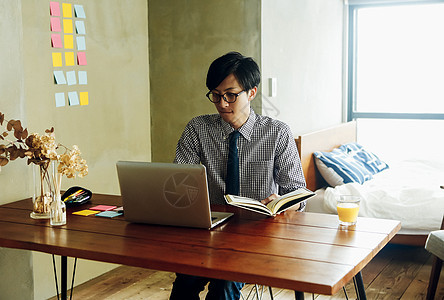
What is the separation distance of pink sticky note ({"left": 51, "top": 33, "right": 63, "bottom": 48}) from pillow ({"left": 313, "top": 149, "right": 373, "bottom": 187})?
6.36 ft

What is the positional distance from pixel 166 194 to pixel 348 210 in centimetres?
62

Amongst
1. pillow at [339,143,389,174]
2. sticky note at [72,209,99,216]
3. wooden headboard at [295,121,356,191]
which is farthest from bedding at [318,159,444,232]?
sticky note at [72,209,99,216]

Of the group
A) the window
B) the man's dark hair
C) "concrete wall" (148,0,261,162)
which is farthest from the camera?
the window

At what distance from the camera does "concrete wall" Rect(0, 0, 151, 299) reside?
8.00 ft

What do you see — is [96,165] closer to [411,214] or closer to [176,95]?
[176,95]

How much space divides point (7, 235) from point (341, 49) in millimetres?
4117

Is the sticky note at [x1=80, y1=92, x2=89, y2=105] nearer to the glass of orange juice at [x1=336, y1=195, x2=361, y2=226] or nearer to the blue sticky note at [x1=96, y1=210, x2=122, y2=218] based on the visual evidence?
the blue sticky note at [x1=96, y1=210, x2=122, y2=218]

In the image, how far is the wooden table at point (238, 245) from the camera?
58.2 inches

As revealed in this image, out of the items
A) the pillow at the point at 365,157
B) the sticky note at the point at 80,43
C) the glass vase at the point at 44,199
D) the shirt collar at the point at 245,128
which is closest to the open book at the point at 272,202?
the shirt collar at the point at 245,128

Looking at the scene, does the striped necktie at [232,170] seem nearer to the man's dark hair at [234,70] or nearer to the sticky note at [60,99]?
the man's dark hair at [234,70]

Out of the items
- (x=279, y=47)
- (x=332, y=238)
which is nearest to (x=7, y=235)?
(x=332, y=238)

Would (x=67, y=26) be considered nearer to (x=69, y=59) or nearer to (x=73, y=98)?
(x=69, y=59)

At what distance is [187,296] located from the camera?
2.19 m

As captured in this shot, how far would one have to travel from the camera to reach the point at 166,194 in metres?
1.88
